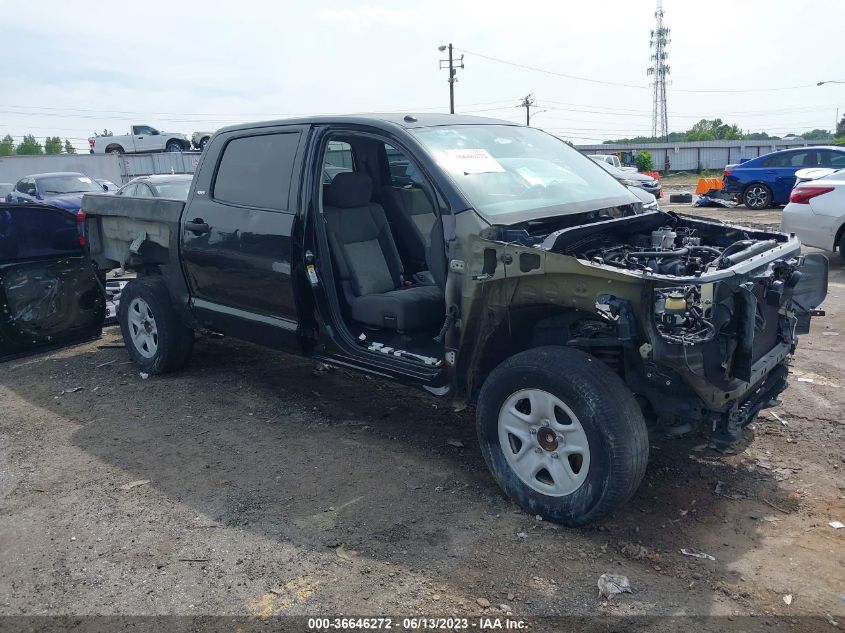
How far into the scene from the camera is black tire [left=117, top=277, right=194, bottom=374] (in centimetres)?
578

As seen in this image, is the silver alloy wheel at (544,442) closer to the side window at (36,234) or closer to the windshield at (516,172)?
the windshield at (516,172)

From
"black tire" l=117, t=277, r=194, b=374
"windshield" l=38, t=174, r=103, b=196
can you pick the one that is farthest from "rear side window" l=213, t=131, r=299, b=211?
"windshield" l=38, t=174, r=103, b=196

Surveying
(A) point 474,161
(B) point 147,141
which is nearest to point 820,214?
(A) point 474,161

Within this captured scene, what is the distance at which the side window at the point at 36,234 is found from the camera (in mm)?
6422

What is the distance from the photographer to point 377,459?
14.4ft

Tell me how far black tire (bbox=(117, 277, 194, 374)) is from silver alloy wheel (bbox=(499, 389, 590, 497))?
10.8ft

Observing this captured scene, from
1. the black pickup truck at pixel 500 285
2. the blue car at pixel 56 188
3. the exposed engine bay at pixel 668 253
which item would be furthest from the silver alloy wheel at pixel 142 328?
the blue car at pixel 56 188

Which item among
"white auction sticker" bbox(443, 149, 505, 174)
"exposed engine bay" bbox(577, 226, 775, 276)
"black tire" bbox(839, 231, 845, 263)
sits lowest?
"black tire" bbox(839, 231, 845, 263)

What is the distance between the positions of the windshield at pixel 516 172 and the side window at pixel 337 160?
80 centimetres

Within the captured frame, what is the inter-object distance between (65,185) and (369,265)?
591 inches

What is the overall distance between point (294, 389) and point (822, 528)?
3753mm

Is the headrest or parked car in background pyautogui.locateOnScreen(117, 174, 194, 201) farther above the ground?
parked car in background pyautogui.locateOnScreen(117, 174, 194, 201)

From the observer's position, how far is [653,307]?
3.13 m

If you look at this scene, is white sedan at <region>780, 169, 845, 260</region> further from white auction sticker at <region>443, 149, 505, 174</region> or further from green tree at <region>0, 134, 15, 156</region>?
green tree at <region>0, 134, 15, 156</region>
